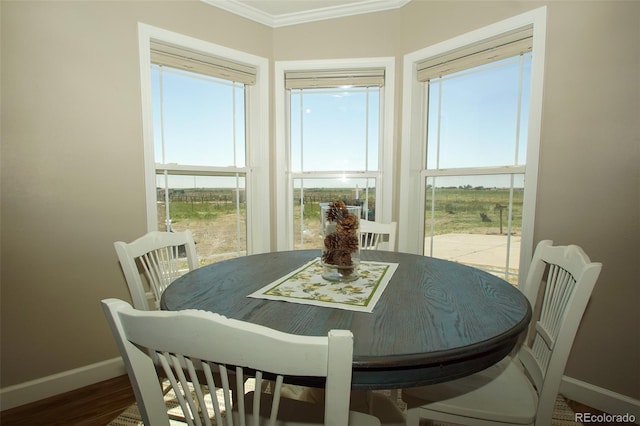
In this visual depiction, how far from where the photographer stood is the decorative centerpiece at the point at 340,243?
1209 mm

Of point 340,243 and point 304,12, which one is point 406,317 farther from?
point 304,12

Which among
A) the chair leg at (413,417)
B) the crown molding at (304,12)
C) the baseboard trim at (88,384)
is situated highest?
the crown molding at (304,12)

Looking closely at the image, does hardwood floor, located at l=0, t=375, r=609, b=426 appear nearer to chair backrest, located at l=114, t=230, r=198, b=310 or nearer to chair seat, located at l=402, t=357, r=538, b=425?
chair backrest, located at l=114, t=230, r=198, b=310

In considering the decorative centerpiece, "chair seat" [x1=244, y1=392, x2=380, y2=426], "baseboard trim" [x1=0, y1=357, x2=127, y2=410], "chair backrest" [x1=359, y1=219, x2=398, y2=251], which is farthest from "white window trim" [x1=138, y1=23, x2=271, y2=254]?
"chair seat" [x1=244, y1=392, x2=380, y2=426]

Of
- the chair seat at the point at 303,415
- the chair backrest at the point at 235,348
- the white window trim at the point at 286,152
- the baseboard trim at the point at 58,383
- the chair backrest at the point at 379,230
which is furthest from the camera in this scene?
the white window trim at the point at 286,152

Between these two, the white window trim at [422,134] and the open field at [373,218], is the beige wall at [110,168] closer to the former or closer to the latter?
the white window trim at [422,134]

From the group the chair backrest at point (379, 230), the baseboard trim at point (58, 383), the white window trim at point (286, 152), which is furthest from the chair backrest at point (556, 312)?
the baseboard trim at point (58, 383)

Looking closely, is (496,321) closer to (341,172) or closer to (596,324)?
(596,324)

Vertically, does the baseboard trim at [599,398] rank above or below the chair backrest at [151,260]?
below

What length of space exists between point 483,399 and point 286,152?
2271 millimetres

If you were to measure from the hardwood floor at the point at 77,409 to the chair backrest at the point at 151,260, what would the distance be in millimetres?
700

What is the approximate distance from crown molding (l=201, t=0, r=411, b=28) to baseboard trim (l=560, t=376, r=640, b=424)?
109 inches

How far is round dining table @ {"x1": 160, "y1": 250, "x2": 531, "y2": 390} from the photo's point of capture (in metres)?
0.70

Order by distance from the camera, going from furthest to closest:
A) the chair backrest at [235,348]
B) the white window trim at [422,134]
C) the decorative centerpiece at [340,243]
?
the white window trim at [422,134]
the decorative centerpiece at [340,243]
the chair backrest at [235,348]
